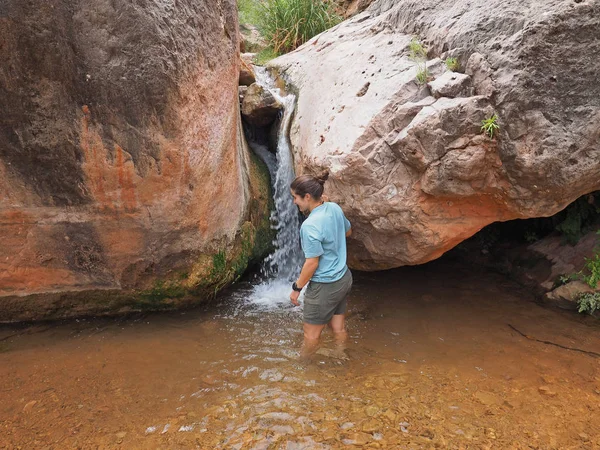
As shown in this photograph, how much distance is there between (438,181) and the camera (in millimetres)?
3771

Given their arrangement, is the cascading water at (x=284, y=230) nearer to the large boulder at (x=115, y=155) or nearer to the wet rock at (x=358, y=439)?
the large boulder at (x=115, y=155)

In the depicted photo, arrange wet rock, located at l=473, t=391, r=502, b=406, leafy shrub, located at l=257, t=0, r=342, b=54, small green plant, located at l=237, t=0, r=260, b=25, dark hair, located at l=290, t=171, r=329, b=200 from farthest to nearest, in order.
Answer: small green plant, located at l=237, t=0, r=260, b=25 < leafy shrub, located at l=257, t=0, r=342, b=54 < dark hair, located at l=290, t=171, r=329, b=200 < wet rock, located at l=473, t=391, r=502, b=406

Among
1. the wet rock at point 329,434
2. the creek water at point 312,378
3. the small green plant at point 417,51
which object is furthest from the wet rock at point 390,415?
the small green plant at point 417,51

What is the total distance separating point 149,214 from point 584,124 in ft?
11.8

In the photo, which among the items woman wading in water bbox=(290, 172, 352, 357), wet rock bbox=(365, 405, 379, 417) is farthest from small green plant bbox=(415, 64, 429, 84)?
wet rock bbox=(365, 405, 379, 417)

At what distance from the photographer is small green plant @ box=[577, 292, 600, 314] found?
4133 mm

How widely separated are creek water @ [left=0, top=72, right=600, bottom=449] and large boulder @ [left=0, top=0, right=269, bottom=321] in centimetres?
49

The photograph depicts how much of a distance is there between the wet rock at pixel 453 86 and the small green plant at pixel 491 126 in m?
0.32

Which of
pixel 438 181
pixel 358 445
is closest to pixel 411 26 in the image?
pixel 438 181

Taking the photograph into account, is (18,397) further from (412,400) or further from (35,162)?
(412,400)

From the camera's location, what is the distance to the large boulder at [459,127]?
132 inches

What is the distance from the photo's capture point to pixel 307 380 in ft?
11.2

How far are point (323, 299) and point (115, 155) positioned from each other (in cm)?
210

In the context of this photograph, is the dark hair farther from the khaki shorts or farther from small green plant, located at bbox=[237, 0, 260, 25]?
small green plant, located at bbox=[237, 0, 260, 25]
